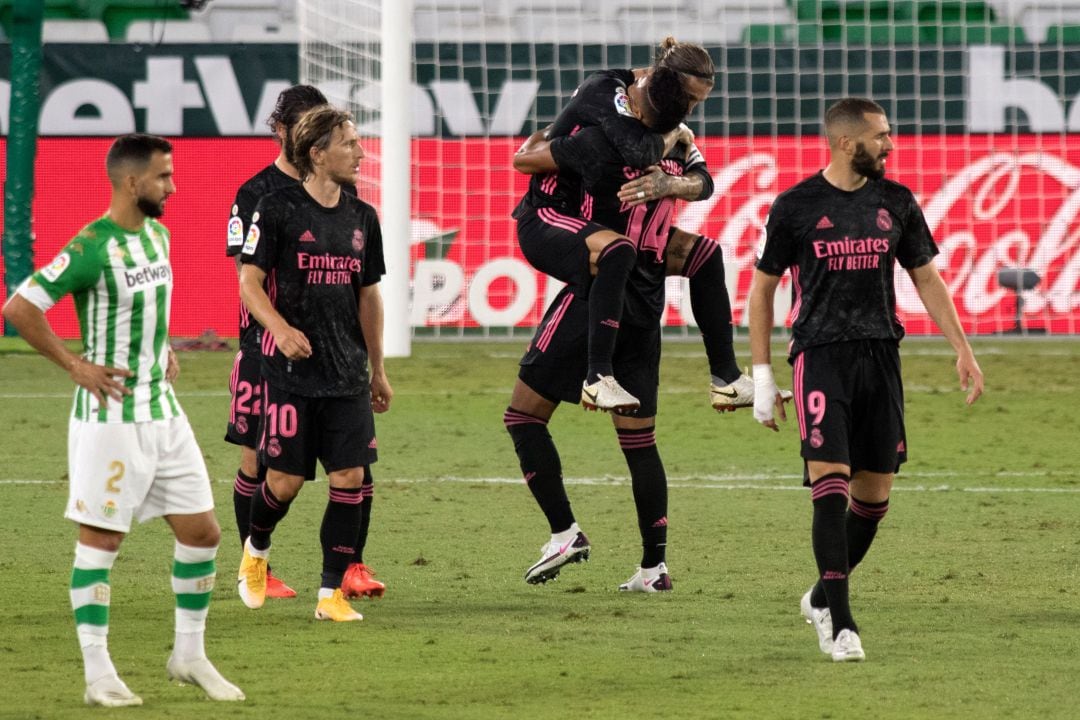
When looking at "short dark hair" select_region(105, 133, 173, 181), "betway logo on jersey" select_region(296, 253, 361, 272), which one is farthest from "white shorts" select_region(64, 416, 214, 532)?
"betway logo on jersey" select_region(296, 253, 361, 272)

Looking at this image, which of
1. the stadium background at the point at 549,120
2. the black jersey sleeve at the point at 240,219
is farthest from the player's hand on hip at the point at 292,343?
the stadium background at the point at 549,120

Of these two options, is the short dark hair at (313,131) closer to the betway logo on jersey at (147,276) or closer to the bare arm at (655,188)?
the bare arm at (655,188)

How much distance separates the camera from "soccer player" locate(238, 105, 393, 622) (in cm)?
642

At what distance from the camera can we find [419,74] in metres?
21.4

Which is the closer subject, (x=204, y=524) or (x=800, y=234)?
(x=204, y=524)

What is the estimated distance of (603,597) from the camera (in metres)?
7.07

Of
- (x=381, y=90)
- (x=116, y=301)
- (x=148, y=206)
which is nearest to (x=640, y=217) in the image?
(x=148, y=206)

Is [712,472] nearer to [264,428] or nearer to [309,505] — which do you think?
[309,505]

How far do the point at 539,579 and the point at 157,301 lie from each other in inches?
99.9

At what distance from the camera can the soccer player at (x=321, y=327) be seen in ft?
21.1

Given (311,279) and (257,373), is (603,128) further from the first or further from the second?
(257,373)

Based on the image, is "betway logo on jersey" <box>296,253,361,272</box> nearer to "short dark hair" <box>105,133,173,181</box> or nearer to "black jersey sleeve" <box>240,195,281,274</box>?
"black jersey sleeve" <box>240,195,281,274</box>

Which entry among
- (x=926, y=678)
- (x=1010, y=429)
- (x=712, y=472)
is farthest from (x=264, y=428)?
(x=1010, y=429)

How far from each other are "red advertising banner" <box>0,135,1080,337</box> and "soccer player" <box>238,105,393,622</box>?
13.6 meters
